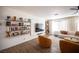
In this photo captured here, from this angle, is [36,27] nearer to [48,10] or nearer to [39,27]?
[39,27]

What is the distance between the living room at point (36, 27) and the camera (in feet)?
6.15

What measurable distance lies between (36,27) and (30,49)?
0.58 metres

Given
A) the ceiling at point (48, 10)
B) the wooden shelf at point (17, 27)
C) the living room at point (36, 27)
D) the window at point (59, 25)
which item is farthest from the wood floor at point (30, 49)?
the ceiling at point (48, 10)

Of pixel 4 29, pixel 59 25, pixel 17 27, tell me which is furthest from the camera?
pixel 59 25

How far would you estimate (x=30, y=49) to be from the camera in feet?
6.50

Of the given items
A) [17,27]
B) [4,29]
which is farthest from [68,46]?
[4,29]

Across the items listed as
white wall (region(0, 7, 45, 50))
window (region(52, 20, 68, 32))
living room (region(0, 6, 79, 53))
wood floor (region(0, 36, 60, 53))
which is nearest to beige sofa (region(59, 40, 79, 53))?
living room (region(0, 6, 79, 53))

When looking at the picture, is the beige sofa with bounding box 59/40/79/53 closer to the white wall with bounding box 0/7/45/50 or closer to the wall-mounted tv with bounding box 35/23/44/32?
the wall-mounted tv with bounding box 35/23/44/32

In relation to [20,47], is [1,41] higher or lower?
higher

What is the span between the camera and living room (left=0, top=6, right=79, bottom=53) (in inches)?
→ 73.8
